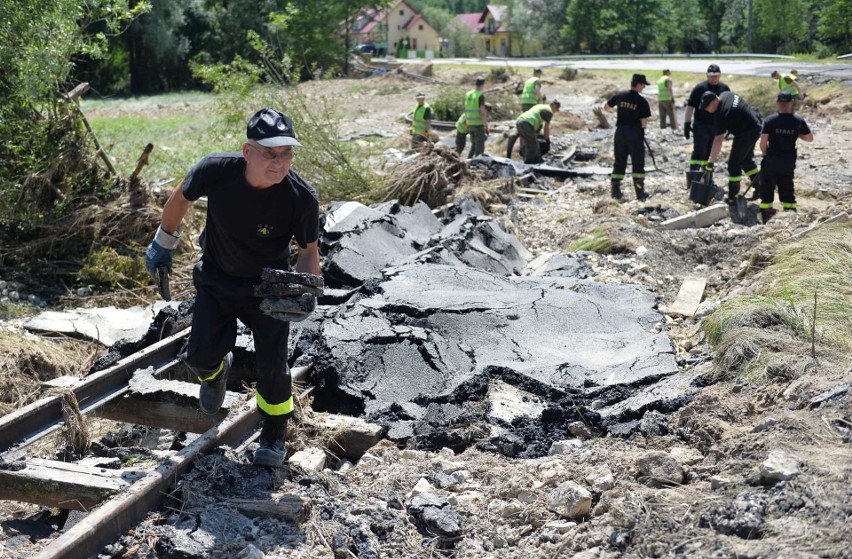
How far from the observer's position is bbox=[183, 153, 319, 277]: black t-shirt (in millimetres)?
4199

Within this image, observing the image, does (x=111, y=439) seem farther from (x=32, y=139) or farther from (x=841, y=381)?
(x=32, y=139)

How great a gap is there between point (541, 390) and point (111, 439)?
111 inches

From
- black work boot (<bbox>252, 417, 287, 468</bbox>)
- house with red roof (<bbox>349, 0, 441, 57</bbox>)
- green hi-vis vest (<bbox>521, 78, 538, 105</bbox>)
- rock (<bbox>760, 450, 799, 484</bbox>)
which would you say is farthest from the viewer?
house with red roof (<bbox>349, 0, 441, 57</bbox>)

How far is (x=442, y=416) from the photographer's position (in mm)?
5316

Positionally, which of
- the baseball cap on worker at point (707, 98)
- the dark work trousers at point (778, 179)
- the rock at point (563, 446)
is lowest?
the rock at point (563, 446)

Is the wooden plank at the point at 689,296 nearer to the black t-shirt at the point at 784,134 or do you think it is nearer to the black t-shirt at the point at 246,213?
the black t-shirt at the point at 784,134

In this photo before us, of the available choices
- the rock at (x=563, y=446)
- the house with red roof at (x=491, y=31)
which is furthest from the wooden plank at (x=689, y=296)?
the house with red roof at (x=491, y=31)

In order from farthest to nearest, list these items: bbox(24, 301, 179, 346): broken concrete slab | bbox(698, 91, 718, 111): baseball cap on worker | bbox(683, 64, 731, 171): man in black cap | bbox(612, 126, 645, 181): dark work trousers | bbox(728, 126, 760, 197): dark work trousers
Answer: bbox(612, 126, 645, 181): dark work trousers
bbox(683, 64, 731, 171): man in black cap
bbox(698, 91, 718, 111): baseball cap on worker
bbox(728, 126, 760, 197): dark work trousers
bbox(24, 301, 179, 346): broken concrete slab

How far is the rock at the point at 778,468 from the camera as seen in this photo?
3605 mm

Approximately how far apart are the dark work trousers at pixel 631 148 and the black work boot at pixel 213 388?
8840mm

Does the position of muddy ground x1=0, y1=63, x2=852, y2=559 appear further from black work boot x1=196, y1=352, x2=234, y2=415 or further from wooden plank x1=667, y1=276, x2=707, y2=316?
wooden plank x1=667, y1=276, x2=707, y2=316

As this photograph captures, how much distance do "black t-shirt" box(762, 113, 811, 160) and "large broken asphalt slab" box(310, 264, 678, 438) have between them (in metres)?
4.37

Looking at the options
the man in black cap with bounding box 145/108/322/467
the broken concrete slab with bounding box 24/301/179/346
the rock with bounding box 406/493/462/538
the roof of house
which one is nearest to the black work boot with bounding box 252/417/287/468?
the man in black cap with bounding box 145/108/322/467

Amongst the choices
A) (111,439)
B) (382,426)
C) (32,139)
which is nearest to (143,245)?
(32,139)
